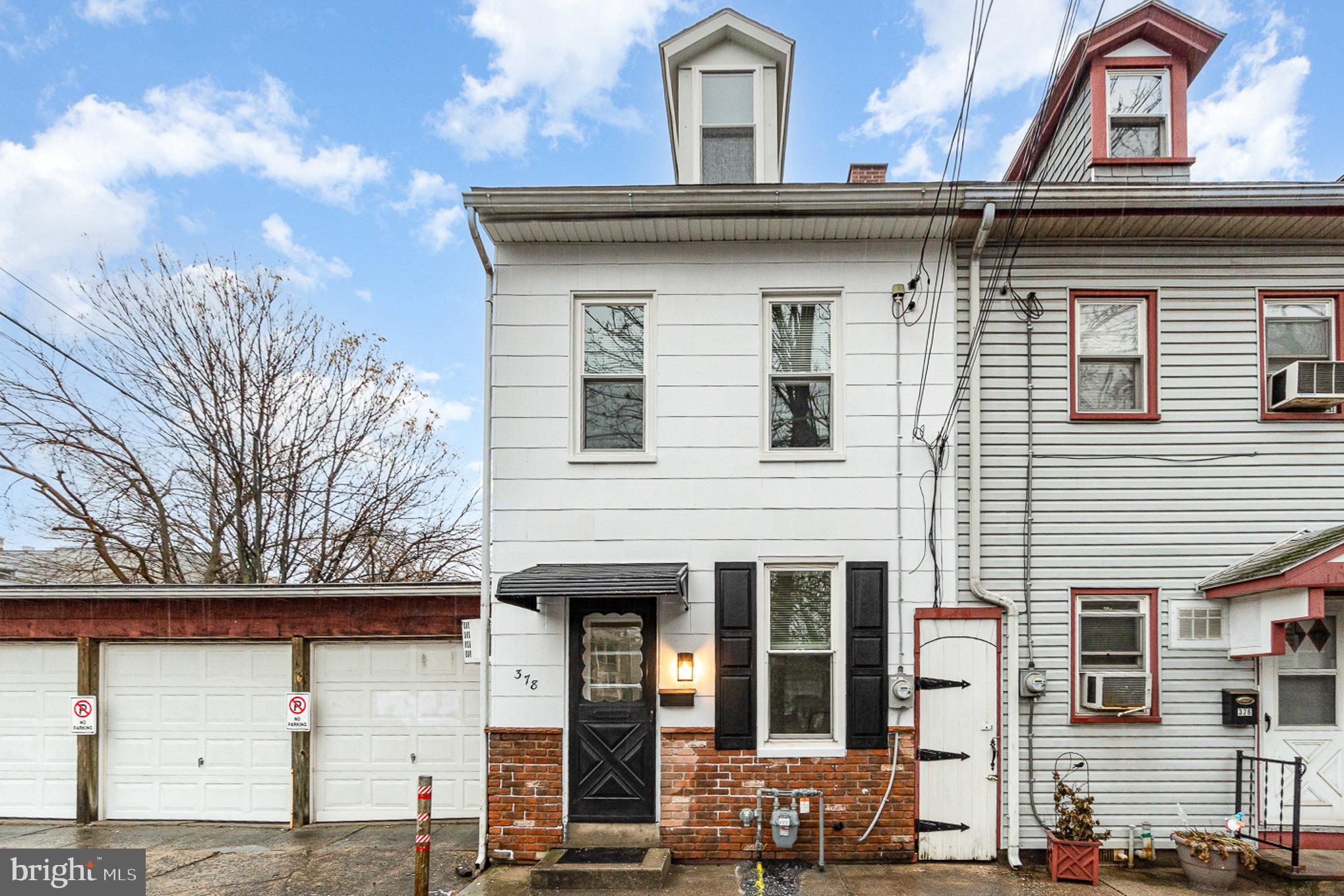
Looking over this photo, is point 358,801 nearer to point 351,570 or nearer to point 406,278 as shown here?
point 351,570

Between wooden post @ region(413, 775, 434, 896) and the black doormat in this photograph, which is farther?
the black doormat

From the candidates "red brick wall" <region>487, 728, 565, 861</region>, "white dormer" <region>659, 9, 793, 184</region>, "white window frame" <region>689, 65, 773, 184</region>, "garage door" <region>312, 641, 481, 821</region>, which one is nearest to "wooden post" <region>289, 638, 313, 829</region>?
"garage door" <region>312, 641, 481, 821</region>

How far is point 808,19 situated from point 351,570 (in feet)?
37.0

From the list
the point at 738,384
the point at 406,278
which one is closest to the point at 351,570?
the point at 406,278

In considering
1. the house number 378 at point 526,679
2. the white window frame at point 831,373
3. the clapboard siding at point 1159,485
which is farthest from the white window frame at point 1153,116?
the house number 378 at point 526,679

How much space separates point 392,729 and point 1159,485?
26.0ft

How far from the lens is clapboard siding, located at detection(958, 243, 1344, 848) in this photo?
5910mm

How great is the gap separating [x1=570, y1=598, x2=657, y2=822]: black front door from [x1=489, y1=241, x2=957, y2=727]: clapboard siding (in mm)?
175

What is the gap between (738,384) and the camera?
6125 millimetres

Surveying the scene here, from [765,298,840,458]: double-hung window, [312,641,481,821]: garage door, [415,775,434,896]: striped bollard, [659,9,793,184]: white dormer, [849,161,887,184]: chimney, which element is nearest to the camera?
[415,775,434,896]: striped bollard

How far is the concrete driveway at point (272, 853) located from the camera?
215 inches

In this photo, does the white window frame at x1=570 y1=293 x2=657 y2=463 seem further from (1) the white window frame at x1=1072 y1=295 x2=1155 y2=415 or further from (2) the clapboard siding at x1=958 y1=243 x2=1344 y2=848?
(1) the white window frame at x1=1072 y1=295 x2=1155 y2=415

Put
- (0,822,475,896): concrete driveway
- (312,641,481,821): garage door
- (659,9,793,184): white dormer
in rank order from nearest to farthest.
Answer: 1. (0,822,475,896): concrete driveway
2. (659,9,793,184): white dormer
3. (312,641,481,821): garage door

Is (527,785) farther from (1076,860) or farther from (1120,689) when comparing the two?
(1120,689)
